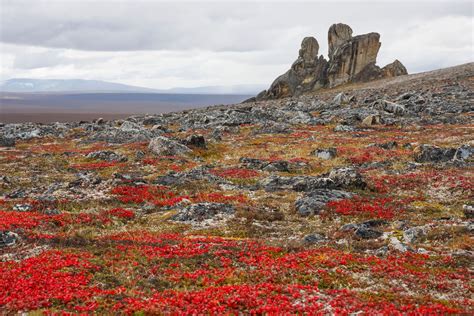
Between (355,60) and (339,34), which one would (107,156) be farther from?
(339,34)

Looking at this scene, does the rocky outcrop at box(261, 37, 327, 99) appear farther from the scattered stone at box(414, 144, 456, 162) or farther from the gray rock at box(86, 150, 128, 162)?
the scattered stone at box(414, 144, 456, 162)

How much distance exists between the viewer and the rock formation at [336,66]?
5615 inches

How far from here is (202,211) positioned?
92.6 feet

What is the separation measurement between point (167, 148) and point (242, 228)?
2946cm

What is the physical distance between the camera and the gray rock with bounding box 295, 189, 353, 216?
2832cm

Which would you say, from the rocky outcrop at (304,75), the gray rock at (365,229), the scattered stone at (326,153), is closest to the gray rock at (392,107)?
the scattered stone at (326,153)

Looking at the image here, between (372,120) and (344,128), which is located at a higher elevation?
(372,120)

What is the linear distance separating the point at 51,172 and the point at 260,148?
25.5 meters

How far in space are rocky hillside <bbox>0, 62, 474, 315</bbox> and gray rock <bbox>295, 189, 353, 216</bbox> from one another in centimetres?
9

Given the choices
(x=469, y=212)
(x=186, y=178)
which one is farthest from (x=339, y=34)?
(x=469, y=212)

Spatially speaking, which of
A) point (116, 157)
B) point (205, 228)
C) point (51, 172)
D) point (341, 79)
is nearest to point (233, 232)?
point (205, 228)

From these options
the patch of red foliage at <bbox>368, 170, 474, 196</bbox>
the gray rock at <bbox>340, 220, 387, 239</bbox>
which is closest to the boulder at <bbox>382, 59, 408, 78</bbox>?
the patch of red foliage at <bbox>368, 170, 474, 196</bbox>

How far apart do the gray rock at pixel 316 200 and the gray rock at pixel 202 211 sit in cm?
465

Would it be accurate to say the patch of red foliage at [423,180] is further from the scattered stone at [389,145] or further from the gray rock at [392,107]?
the gray rock at [392,107]
